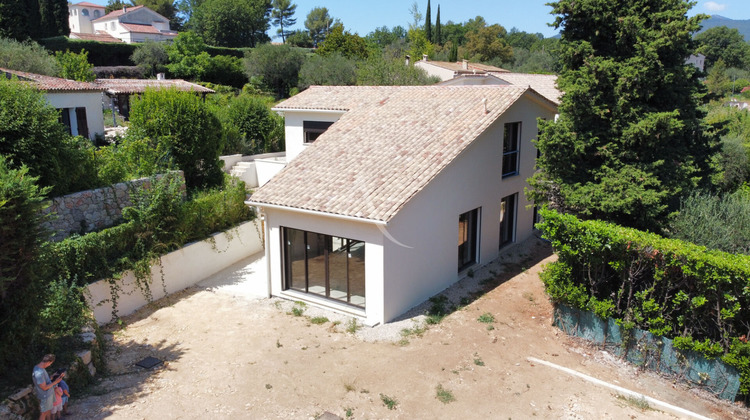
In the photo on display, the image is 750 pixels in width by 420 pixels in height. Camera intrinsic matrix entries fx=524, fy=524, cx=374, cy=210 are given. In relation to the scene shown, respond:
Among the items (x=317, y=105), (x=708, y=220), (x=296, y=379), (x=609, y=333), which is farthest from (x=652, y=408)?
(x=317, y=105)

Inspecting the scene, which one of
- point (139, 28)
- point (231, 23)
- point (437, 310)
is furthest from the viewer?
point (231, 23)

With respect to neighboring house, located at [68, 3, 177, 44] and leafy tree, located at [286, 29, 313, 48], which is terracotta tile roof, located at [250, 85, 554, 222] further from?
leafy tree, located at [286, 29, 313, 48]

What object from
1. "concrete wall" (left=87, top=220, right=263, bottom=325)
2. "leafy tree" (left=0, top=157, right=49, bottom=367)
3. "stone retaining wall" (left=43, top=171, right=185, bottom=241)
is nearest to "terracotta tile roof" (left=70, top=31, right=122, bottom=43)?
"concrete wall" (left=87, top=220, right=263, bottom=325)

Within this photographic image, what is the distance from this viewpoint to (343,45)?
66125mm

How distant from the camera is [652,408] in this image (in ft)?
36.5

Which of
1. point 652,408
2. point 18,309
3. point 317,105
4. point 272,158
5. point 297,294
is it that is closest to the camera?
point 18,309

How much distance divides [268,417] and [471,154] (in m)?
10.5

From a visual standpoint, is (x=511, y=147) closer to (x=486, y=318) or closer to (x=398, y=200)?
(x=486, y=318)

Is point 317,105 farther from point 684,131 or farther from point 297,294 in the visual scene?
point 684,131

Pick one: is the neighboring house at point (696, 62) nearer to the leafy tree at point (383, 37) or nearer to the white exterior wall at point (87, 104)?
the white exterior wall at point (87, 104)

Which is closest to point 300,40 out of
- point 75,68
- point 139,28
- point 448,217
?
point 139,28

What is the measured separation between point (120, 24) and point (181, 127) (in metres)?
71.7

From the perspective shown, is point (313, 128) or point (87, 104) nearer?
point (313, 128)

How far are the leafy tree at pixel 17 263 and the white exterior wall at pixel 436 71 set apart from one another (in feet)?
138
